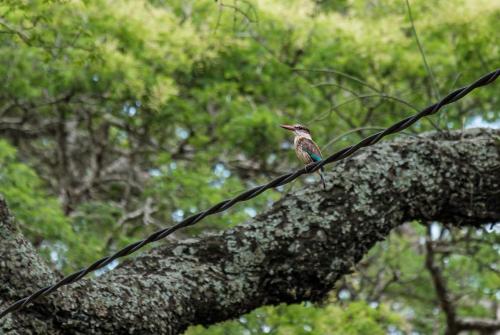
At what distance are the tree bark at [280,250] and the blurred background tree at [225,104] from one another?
354 centimetres

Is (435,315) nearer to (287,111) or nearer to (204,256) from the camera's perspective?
(287,111)

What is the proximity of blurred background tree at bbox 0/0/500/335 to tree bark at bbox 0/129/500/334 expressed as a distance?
3.54 m

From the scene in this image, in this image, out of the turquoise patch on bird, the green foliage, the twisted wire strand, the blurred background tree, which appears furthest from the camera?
the blurred background tree

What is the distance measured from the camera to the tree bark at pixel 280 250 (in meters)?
3.53

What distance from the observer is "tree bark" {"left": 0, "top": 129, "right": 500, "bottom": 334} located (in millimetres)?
3531

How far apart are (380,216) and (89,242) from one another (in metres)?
4.03

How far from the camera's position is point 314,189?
429 cm

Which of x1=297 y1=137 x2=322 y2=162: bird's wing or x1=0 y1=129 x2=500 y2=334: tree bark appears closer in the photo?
x1=0 y1=129 x2=500 y2=334: tree bark

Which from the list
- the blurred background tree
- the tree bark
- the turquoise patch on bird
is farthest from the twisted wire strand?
the blurred background tree

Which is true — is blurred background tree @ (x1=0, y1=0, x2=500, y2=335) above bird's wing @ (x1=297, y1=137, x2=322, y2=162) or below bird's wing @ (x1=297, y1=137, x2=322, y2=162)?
above

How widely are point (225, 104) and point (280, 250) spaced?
5612 millimetres

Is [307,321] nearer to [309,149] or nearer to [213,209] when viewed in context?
[309,149]

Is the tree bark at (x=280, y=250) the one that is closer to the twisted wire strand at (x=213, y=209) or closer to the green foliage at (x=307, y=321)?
the twisted wire strand at (x=213, y=209)

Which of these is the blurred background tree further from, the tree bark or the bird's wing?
the tree bark
